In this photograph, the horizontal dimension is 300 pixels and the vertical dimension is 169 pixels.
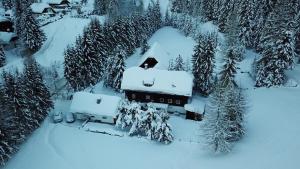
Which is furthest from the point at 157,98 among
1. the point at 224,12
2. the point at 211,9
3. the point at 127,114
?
the point at 211,9

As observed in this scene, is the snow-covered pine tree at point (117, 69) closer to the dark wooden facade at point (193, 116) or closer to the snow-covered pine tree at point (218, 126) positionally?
the dark wooden facade at point (193, 116)

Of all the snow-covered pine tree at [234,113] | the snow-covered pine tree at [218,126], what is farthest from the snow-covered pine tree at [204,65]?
the snow-covered pine tree at [218,126]

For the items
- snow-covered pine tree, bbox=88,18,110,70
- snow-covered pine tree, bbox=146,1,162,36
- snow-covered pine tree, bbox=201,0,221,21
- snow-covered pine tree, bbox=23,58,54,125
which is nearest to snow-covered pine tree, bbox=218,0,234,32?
snow-covered pine tree, bbox=201,0,221,21

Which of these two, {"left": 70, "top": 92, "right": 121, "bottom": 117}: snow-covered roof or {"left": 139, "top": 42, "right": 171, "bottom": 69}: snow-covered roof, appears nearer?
{"left": 70, "top": 92, "right": 121, "bottom": 117}: snow-covered roof

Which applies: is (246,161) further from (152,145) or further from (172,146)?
(152,145)

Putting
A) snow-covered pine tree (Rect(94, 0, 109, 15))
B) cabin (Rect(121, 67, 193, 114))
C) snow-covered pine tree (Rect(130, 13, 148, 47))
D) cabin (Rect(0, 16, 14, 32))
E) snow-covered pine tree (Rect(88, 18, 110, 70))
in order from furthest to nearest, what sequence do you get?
snow-covered pine tree (Rect(94, 0, 109, 15)), cabin (Rect(0, 16, 14, 32)), snow-covered pine tree (Rect(130, 13, 148, 47)), snow-covered pine tree (Rect(88, 18, 110, 70)), cabin (Rect(121, 67, 193, 114))

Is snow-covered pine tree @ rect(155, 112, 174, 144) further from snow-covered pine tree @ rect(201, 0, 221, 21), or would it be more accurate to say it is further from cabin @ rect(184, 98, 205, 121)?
snow-covered pine tree @ rect(201, 0, 221, 21)

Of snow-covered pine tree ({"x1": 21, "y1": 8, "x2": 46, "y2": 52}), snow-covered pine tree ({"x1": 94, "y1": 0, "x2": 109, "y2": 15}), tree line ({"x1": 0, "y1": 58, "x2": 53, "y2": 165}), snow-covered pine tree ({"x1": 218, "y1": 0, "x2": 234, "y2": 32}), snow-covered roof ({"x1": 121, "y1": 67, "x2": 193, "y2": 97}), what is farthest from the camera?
snow-covered pine tree ({"x1": 94, "y1": 0, "x2": 109, "y2": 15})

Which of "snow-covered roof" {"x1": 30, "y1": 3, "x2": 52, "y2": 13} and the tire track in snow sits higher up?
"snow-covered roof" {"x1": 30, "y1": 3, "x2": 52, "y2": 13}
